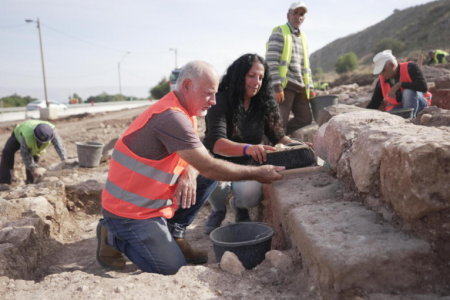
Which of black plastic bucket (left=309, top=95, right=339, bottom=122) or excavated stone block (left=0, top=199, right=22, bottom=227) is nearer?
excavated stone block (left=0, top=199, right=22, bottom=227)

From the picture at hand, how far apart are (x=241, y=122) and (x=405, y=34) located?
36.0 metres

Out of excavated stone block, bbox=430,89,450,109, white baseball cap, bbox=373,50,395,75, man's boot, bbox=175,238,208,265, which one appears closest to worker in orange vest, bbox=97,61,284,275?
man's boot, bbox=175,238,208,265

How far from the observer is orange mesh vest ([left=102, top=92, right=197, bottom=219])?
246cm

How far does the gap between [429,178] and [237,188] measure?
5.56 ft

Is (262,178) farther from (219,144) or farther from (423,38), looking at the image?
(423,38)

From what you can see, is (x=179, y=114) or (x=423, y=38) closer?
(x=179, y=114)

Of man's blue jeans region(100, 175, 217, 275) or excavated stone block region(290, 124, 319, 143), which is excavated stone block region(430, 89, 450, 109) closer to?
excavated stone block region(290, 124, 319, 143)

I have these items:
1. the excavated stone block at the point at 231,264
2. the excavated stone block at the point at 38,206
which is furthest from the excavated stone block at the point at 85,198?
the excavated stone block at the point at 231,264

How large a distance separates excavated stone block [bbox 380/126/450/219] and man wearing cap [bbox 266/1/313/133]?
3103 millimetres

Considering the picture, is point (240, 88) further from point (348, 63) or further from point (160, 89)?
point (160, 89)

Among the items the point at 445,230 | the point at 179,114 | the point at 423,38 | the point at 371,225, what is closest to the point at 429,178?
the point at 445,230

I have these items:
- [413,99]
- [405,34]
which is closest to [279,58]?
[413,99]

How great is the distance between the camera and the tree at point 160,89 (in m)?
40.3

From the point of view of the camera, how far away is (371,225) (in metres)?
1.90
